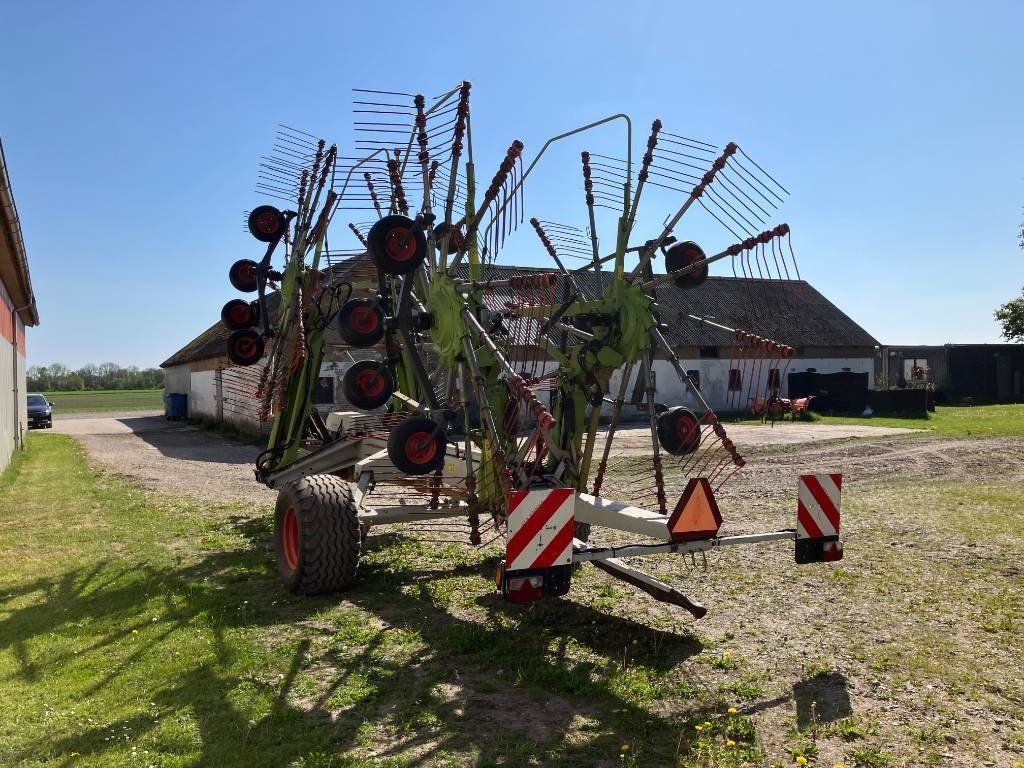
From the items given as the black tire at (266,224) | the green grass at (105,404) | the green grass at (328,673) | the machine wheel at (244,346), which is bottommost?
the green grass at (328,673)

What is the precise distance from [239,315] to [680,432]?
17.6ft

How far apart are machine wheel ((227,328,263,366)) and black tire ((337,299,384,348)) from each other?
107 inches

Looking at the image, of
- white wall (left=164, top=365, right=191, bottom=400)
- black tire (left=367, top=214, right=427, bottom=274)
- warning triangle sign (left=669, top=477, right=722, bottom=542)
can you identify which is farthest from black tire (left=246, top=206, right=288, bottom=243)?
white wall (left=164, top=365, right=191, bottom=400)

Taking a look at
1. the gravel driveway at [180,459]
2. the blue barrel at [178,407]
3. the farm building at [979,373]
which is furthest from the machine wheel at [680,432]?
the farm building at [979,373]

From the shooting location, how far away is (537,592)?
450 cm

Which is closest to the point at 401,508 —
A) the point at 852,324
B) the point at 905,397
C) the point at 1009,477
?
the point at 1009,477

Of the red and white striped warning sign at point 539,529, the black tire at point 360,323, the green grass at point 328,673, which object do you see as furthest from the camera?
the black tire at point 360,323

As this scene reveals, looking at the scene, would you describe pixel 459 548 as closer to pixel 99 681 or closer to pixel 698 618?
pixel 698 618

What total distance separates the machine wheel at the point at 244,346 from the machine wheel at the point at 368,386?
2547 mm

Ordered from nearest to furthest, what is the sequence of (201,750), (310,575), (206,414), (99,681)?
(201,750) → (99,681) → (310,575) → (206,414)

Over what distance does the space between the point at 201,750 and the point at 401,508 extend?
3333 mm

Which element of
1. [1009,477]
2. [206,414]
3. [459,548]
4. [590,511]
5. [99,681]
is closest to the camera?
[99,681]

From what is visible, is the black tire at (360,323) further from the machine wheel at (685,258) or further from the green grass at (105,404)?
the green grass at (105,404)

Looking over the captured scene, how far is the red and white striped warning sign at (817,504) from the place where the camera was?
17.0 ft
